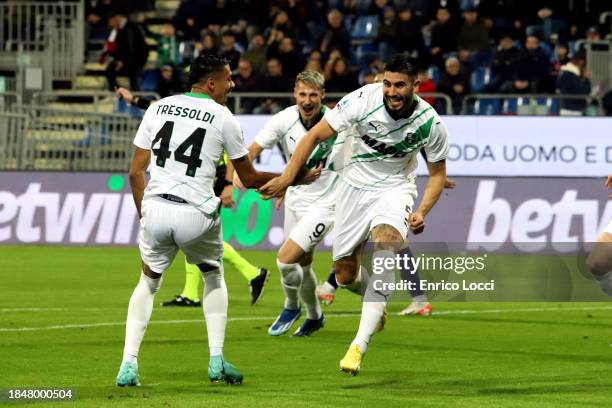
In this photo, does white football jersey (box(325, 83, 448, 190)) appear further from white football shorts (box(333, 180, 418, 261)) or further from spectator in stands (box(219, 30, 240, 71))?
spectator in stands (box(219, 30, 240, 71))

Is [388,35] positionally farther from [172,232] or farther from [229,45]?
[172,232]

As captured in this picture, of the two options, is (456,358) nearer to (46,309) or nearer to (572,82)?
(46,309)

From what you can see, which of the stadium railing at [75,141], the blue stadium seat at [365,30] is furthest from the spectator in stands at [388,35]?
the stadium railing at [75,141]

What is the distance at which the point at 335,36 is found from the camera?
2833cm

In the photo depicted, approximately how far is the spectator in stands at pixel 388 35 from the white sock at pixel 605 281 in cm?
1622

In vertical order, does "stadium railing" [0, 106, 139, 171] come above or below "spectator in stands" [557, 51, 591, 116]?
below

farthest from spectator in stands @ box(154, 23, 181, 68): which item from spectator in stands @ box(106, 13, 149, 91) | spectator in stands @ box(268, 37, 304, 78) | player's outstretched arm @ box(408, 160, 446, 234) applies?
player's outstretched arm @ box(408, 160, 446, 234)

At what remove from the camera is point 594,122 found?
2303 cm

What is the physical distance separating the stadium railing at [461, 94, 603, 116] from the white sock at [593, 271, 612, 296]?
1265 cm

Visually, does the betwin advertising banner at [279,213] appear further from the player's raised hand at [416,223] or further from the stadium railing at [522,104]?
the player's raised hand at [416,223]

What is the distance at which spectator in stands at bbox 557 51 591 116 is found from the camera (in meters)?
25.0

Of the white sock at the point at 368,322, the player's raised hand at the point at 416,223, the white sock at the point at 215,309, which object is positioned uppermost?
the player's raised hand at the point at 416,223

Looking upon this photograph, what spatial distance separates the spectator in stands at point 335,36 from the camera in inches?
1110

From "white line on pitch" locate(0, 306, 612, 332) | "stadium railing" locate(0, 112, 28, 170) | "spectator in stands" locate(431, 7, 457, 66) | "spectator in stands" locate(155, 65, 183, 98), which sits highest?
"spectator in stands" locate(431, 7, 457, 66)
